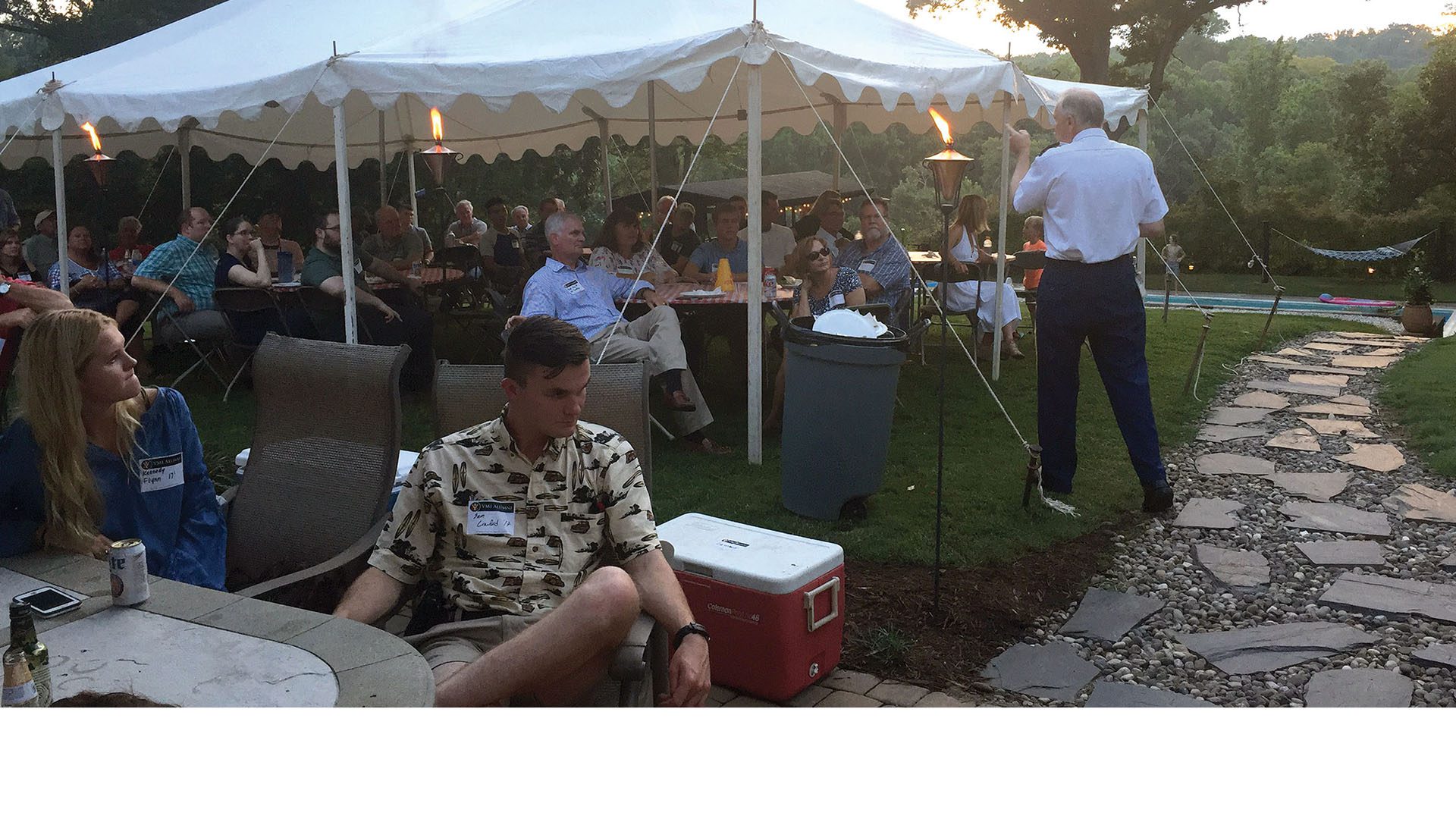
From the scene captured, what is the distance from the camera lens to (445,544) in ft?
7.62

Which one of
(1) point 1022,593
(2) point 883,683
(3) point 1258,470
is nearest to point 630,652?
(2) point 883,683

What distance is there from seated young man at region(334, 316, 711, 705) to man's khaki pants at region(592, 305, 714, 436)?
2929 mm

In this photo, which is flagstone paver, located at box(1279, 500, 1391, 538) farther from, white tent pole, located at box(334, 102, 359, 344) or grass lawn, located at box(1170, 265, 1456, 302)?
grass lawn, located at box(1170, 265, 1456, 302)

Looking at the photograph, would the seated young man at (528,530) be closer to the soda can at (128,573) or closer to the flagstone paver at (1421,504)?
the soda can at (128,573)

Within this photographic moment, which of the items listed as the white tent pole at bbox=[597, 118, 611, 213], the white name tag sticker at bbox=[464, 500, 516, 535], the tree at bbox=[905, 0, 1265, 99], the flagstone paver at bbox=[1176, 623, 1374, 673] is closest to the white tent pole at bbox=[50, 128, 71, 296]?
the white tent pole at bbox=[597, 118, 611, 213]

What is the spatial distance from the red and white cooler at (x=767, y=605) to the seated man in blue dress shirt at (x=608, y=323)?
248 centimetres

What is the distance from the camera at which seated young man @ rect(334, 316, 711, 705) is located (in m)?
2.22

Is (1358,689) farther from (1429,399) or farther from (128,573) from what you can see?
(1429,399)

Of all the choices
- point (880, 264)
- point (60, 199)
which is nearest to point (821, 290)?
point (880, 264)

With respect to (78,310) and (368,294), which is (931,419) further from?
(78,310)

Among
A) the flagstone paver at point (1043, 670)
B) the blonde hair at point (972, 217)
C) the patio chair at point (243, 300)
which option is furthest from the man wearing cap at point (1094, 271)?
the patio chair at point (243, 300)

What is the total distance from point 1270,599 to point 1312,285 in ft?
47.6

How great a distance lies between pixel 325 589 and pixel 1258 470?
4.53 metres

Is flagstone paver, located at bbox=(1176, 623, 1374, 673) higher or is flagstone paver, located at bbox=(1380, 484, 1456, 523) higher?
flagstone paver, located at bbox=(1380, 484, 1456, 523)
